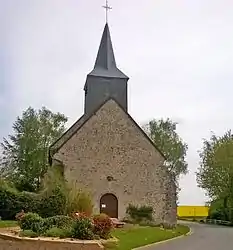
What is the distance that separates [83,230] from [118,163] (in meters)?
22.7

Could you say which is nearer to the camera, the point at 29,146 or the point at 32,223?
the point at 32,223

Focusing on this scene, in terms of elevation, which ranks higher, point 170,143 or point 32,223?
point 170,143

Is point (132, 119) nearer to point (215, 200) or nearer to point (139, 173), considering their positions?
point (139, 173)

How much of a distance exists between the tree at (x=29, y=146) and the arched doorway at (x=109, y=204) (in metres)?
15.5

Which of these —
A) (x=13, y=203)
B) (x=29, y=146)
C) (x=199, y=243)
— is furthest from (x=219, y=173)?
(x=199, y=243)

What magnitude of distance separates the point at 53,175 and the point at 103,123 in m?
6.25

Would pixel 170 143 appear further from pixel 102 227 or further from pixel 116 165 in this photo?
pixel 102 227

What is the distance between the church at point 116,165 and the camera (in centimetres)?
3812

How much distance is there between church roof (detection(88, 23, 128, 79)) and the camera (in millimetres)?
46250

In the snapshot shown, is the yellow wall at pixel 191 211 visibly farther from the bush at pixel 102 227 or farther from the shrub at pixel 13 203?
the bush at pixel 102 227

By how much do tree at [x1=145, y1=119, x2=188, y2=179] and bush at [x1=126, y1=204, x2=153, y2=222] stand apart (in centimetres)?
2629

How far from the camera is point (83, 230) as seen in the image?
16.1 meters

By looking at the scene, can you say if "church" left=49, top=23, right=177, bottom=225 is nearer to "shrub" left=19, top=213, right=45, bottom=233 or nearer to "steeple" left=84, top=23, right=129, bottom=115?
"steeple" left=84, top=23, right=129, bottom=115

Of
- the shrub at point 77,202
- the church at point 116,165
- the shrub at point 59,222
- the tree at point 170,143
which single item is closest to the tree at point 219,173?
the tree at point 170,143
